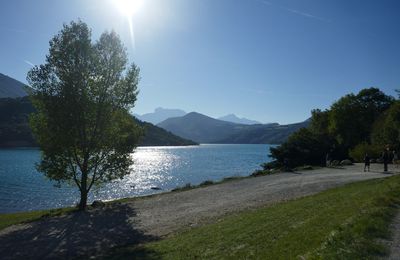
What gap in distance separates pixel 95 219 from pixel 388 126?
6156 cm

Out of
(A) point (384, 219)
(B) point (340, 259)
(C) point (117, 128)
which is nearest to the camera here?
(B) point (340, 259)

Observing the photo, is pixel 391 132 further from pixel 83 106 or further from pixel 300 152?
pixel 83 106

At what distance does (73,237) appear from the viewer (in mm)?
21641

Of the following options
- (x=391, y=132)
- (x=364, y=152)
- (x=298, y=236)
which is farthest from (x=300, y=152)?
(x=298, y=236)

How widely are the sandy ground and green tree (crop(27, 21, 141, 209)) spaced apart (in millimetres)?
4897

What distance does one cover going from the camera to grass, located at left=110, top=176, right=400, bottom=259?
10.2 meters

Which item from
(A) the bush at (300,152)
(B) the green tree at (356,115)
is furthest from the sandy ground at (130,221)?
(B) the green tree at (356,115)

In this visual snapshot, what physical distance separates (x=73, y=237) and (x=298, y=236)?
1489 centimetres

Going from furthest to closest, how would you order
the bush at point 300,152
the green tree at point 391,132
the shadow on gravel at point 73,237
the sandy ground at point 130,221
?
the bush at point 300,152 < the green tree at point 391,132 < the sandy ground at point 130,221 < the shadow on gravel at point 73,237

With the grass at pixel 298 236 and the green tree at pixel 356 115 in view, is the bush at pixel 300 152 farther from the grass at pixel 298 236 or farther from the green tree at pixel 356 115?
the grass at pixel 298 236

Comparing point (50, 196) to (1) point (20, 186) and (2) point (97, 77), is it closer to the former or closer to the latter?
(1) point (20, 186)

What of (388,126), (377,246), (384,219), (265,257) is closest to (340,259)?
(377,246)

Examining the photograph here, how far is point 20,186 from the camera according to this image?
2687 inches

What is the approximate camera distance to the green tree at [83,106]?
1191 inches
